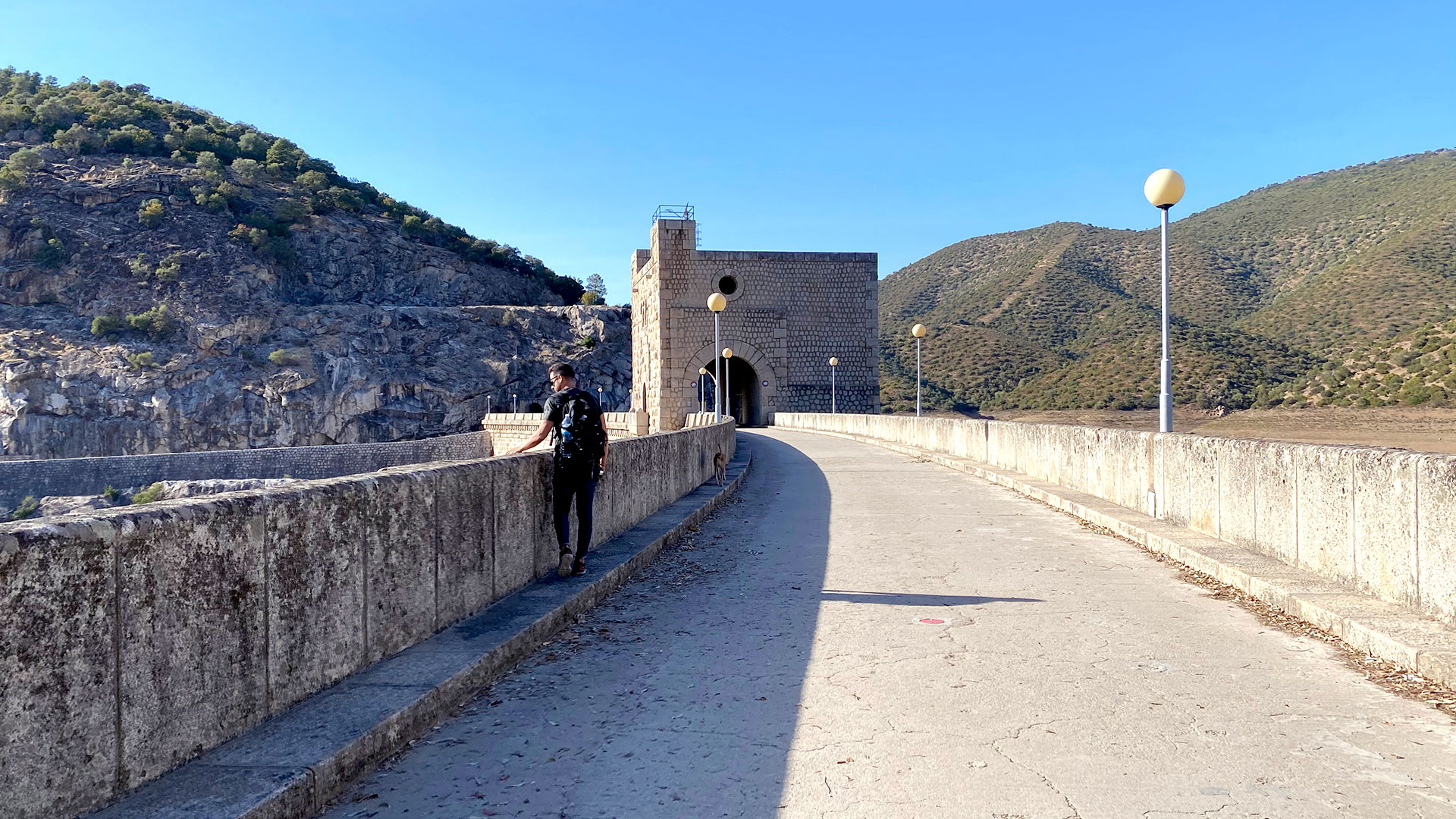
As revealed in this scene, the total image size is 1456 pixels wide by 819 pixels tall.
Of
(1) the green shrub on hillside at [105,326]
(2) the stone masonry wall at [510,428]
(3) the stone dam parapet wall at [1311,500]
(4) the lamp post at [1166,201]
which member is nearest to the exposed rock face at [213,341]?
(1) the green shrub on hillside at [105,326]

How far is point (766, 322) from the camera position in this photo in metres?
44.8

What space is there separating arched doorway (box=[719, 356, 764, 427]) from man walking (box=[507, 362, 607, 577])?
124ft

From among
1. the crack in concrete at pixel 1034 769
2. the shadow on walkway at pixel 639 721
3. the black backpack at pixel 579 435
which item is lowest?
the shadow on walkway at pixel 639 721

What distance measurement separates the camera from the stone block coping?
2877 millimetres

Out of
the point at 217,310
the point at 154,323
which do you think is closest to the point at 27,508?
the point at 154,323

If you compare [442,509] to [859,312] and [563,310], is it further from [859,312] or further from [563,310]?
[563,310]

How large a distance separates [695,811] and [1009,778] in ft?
3.86

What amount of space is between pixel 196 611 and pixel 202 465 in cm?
5389

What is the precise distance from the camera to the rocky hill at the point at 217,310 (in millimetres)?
62719

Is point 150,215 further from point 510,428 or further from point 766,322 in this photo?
point 766,322

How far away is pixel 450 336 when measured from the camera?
76.0 m

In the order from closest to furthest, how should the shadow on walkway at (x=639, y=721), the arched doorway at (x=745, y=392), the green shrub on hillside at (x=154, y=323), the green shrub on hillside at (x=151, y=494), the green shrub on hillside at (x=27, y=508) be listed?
1. the shadow on walkway at (x=639, y=721)
2. the green shrub on hillside at (x=27, y=508)
3. the green shrub on hillside at (x=151, y=494)
4. the arched doorway at (x=745, y=392)
5. the green shrub on hillside at (x=154, y=323)

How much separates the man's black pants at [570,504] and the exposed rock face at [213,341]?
66305 mm

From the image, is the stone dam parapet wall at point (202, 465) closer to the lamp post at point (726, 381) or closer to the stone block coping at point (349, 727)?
the lamp post at point (726, 381)
